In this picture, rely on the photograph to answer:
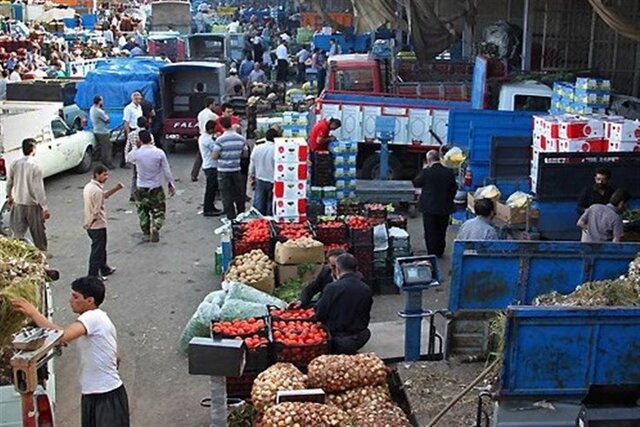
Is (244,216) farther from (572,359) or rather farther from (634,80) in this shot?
(634,80)

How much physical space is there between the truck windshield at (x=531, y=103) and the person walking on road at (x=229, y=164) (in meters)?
5.43

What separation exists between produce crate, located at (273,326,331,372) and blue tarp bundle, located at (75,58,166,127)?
1360 centimetres

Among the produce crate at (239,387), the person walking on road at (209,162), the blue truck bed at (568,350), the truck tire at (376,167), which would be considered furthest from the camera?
the truck tire at (376,167)

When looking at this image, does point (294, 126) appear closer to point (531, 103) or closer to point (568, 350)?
point (531, 103)

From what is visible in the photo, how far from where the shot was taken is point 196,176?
18531mm

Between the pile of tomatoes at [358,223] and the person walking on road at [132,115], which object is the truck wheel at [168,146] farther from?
the pile of tomatoes at [358,223]

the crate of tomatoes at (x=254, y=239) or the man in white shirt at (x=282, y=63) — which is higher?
the man in white shirt at (x=282, y=63)

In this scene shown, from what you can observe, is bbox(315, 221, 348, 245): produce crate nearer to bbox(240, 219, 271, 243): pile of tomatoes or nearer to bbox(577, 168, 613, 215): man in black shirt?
bbox(240, 219, 271, 243): pile of tomatoes

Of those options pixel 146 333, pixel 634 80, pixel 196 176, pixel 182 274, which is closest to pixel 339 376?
pixel 146 333

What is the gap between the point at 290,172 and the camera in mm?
12422

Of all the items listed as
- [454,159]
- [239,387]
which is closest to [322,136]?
[454,159]

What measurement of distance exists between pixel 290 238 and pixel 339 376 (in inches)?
161

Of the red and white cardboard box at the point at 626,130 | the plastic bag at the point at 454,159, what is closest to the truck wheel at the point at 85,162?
the plastic bag at the point at 454,159

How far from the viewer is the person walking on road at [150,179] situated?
1342 cm
